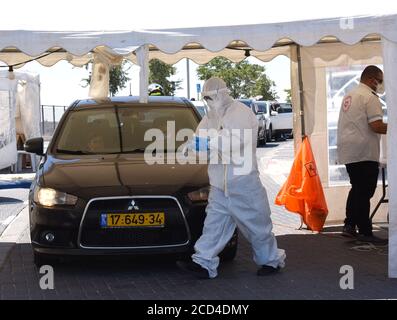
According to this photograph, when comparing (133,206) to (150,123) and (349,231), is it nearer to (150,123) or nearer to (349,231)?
(150,123)

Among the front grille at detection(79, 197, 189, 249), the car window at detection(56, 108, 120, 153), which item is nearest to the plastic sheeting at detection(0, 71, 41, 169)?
the car window at detection(56, 108, 120, 153)

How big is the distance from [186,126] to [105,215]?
79.6 inches

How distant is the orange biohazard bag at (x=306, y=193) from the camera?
10141 millimetres

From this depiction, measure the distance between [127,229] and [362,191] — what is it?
3415mm

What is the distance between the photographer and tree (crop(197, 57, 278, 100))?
54.9 meters

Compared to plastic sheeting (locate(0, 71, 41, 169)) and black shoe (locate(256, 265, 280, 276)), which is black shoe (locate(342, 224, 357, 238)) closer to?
black shoe (locate(256, 265, 280, 276))

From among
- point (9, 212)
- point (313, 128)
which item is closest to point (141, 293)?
point (313, 128)

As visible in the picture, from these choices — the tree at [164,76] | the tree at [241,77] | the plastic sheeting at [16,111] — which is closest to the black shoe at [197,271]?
the plastic sheeting at [16,111]

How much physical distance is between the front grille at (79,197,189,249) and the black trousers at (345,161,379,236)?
289cm

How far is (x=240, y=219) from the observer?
7.60 meters

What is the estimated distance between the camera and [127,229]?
7.61 metres

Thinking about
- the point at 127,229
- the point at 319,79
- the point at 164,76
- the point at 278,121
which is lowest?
the point at 127,229

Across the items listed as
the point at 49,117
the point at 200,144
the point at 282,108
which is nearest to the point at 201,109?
the point at 200,144
